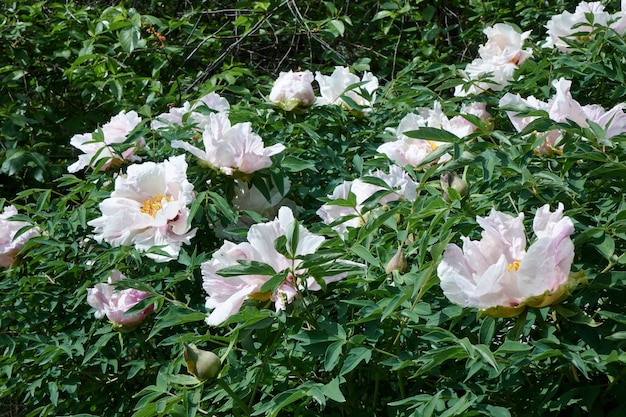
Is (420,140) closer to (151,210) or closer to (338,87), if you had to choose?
(338,87)

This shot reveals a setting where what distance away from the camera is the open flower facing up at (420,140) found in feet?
5.82

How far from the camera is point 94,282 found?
1871mm

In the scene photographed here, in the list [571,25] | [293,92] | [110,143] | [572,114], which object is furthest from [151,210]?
[571,25]

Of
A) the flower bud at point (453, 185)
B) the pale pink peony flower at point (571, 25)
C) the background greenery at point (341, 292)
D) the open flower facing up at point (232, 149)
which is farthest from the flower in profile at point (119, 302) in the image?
the pale pink peony flower at point (571, 25)

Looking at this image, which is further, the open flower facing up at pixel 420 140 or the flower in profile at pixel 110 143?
the flower in profile at pixel 110 143

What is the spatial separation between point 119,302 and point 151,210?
193 mm

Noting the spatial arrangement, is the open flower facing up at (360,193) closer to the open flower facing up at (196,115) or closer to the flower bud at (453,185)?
the flower bud at (453,185)

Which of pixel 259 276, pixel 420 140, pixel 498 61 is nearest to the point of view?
pixel 259 276

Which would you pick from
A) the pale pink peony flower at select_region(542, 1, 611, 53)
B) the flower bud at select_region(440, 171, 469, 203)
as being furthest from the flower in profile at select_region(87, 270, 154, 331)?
the pale pink peony flower at select_region(542, 1, 611, 53)

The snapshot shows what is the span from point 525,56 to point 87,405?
134 centimetres

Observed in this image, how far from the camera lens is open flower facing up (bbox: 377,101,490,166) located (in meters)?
1.77

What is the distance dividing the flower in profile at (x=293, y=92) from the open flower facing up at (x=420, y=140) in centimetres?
26

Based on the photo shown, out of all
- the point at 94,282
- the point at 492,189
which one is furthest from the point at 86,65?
the point at 492,189

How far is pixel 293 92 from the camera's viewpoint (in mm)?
2035
